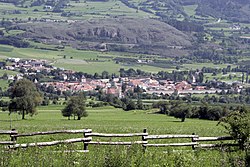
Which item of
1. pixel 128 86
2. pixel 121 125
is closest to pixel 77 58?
pixel 128 86

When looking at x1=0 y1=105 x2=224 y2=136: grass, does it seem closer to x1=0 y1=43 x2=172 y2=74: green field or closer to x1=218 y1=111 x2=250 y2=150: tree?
x1=218 y1=111 x2=250 y2=150: tree

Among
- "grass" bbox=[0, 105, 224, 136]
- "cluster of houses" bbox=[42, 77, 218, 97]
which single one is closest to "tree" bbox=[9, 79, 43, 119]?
"grass" bbox=[0, 105, 224, 136]

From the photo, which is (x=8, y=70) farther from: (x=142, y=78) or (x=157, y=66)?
(x=157, y=66)

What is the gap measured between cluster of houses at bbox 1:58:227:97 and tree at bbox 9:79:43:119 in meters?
54.0

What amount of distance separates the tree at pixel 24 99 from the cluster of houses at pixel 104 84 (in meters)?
54.0

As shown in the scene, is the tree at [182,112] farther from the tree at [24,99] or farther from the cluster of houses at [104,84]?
the cluster of houses at [104,84]

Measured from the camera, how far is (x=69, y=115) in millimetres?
47781

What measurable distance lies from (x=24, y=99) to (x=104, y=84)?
7450 cm

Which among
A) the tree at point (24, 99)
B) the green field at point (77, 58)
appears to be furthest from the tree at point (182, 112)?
the green field at point (77, 58)

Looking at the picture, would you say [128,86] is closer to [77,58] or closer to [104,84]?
[104,84]

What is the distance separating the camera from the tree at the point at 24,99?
4522 cm

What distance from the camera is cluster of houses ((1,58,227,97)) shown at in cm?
10875

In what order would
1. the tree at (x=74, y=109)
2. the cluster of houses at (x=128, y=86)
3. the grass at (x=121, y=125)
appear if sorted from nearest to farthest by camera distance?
1. the grass at (x=121, y=125)
2. the tree at (x=74, y=109)
3. the cluster of houses at (x=128, y=86)

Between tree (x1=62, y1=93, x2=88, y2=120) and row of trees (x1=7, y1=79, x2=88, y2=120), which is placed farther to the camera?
tree (x1=62, y1=93, x2=88, y2=120)
